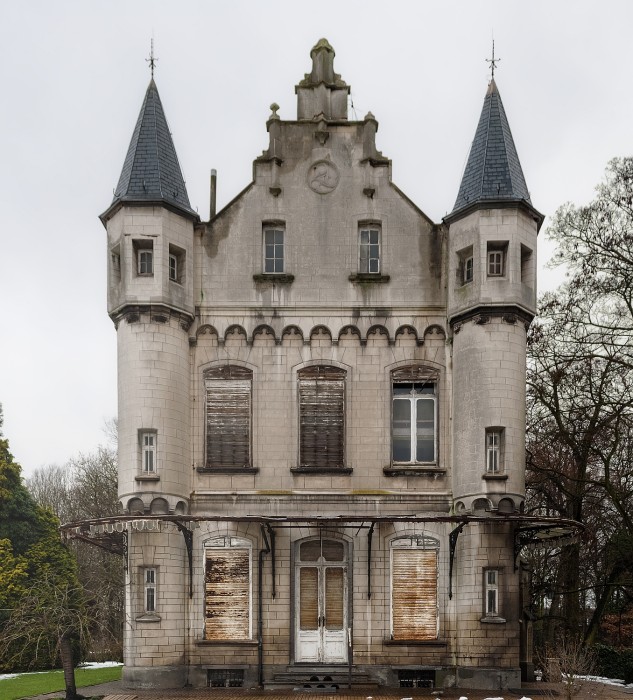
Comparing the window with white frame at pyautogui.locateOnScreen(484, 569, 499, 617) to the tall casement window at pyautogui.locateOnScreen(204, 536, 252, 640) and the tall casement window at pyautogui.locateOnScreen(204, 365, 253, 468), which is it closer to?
the tall casement window at pyautogui.locateOnScreen(204, 536, 252, 640)

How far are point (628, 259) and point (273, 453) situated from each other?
11.7m

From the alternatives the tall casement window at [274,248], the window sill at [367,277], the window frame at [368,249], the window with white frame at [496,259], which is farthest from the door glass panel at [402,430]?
the tall casement window at [274,248]

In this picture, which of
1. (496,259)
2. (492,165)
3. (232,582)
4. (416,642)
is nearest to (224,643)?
(232,582)

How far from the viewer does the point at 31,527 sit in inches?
1544

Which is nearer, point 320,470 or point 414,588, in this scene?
point 414,588

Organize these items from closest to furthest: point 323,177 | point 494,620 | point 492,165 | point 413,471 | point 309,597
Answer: point 494,620, point 309,597, point 413,471, point 492,165, point 323,177

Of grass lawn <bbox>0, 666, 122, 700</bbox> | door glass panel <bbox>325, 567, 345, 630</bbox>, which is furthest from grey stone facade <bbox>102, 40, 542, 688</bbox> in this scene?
grass lawn <bbox>0, 666, 122, 700</bbox>

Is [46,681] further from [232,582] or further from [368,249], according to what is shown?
[368,249]

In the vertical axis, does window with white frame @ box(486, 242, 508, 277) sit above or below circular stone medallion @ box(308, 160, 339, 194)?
below

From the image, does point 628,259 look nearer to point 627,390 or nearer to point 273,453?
point 627,390

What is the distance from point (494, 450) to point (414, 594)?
12.1 feet

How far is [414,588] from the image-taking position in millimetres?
26328

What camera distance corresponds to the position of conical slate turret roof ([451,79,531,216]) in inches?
1059

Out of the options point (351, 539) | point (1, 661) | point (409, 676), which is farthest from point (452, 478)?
point (1, 661)
